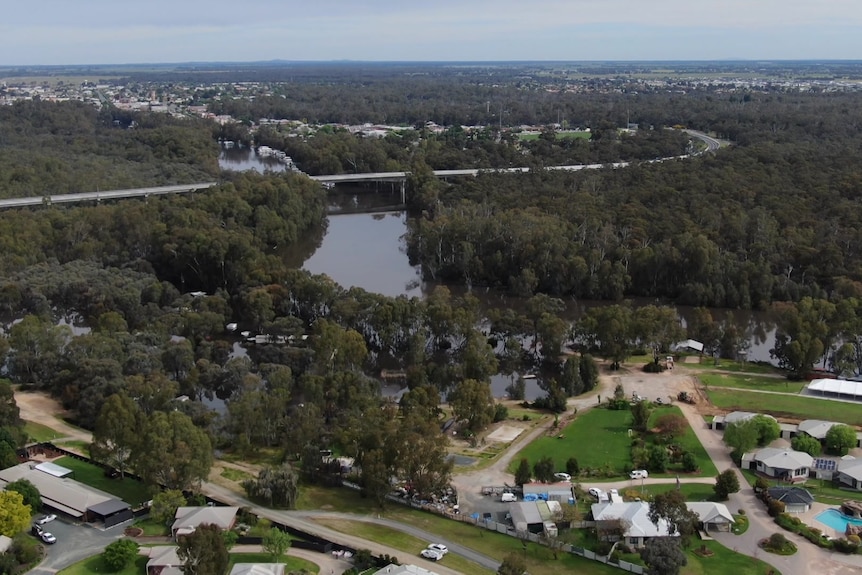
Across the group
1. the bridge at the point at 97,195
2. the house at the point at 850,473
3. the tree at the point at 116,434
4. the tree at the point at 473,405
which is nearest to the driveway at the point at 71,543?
the tree at the point at 116,434

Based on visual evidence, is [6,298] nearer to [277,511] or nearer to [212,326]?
[212,326]

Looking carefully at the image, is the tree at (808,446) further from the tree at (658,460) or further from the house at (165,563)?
the house at (165,563)

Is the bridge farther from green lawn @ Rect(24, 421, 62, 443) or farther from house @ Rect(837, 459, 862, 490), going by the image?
house @ Rect(837, 459, 862, 490)

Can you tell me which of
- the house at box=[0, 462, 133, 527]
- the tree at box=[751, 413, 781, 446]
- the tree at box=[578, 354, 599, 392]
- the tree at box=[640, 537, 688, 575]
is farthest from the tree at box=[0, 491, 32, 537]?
the tree at box=[751, 413, 781, 446]

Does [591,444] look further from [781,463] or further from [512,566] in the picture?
[512,566]

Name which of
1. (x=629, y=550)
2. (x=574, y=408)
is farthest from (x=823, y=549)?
(x=574, y=408)

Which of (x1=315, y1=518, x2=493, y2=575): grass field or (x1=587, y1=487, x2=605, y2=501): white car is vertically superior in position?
(x1=587, y1=487, x2=605, y2=501): white car
